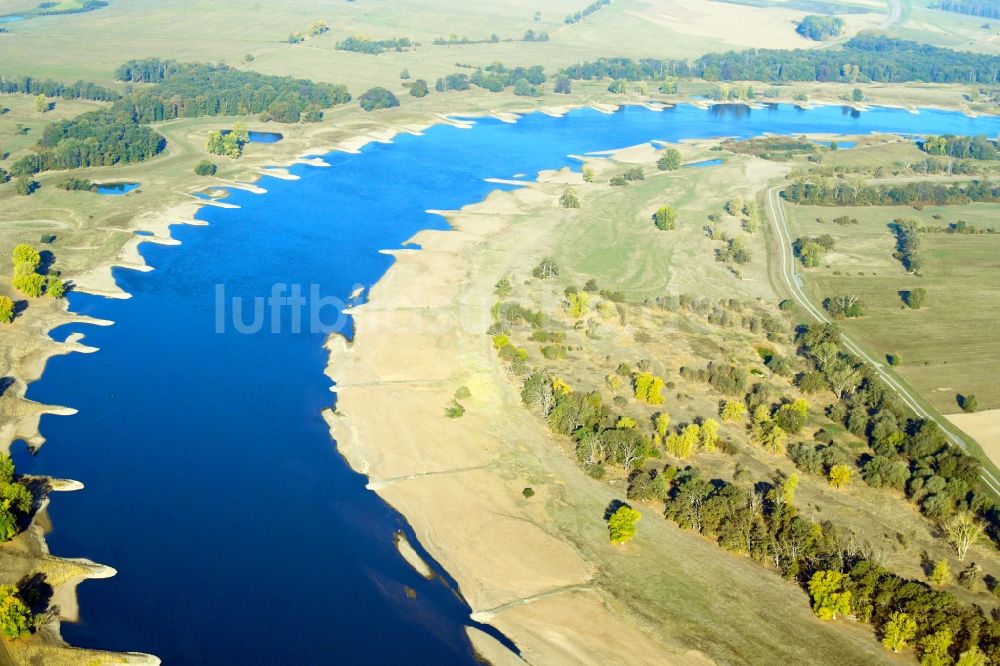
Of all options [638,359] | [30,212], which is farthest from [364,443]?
[30,212]

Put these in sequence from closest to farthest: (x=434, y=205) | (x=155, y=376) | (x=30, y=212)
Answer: (x=155, y=376) → (x=30, y=212) → (x=434, y=205)

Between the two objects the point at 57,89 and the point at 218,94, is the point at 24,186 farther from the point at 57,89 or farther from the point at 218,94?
the point at 57,89

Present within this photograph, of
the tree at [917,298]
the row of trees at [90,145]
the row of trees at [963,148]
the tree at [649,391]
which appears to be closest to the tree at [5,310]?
the row of trees at [90,145]

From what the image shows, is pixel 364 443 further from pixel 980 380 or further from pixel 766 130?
pixel 766 130

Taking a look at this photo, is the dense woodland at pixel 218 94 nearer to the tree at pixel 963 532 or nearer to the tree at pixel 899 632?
the tree at pixel 963 532

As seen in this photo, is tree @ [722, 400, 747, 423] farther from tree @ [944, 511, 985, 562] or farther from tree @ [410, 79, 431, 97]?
tree @ [410, 79, 431, 97]

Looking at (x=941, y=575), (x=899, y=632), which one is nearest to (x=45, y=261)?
(x=899, y=632)
